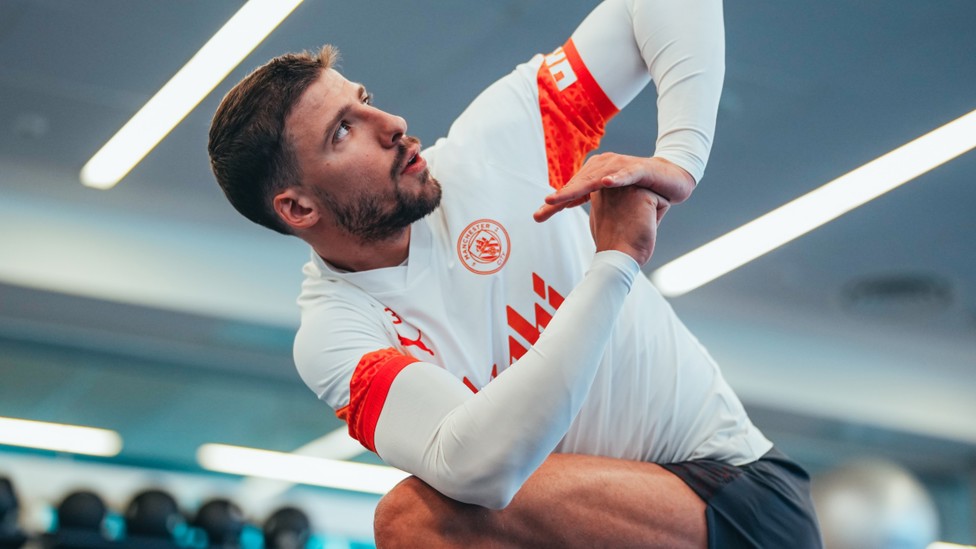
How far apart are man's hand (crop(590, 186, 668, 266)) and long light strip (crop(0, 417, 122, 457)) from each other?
674 cm

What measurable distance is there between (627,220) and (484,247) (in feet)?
1.00

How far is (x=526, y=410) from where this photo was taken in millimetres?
1114

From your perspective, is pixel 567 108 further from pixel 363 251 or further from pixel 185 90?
pixel 185 90

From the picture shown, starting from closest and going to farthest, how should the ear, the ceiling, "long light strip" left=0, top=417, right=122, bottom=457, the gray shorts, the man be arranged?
1. the man
2. the gray shorts
3. the ear
4. the ceiling
5. "long light strip" left=0, top=417, right=122, bottom=457

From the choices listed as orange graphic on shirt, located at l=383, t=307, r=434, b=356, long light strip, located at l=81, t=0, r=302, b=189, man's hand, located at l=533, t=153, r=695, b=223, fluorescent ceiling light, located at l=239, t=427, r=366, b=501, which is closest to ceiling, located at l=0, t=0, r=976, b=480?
long light strip, located at l=81, t=0, r=302, b=189

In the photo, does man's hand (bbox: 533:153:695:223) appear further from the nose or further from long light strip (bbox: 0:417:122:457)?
long light strip (bbox: 0:417:122:457)

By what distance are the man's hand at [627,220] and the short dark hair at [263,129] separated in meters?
0.47

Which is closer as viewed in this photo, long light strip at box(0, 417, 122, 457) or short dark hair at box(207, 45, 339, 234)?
short dark hair at box(207, 45, 339, 234)

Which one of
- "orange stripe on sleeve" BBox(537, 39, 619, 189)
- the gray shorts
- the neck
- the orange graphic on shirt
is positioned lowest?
the gray shorts

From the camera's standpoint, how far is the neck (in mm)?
1457

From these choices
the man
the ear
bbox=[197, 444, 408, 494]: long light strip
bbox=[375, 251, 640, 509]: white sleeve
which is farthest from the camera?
bbox=[197, 444, 408, 494]: long light strip

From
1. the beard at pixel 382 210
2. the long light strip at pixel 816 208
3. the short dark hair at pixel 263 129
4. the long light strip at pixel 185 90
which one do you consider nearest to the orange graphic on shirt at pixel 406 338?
the beard at pixel 382 210

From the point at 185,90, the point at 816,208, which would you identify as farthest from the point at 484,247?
the point at 816,208

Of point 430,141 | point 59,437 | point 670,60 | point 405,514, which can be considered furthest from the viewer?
point 59,437
